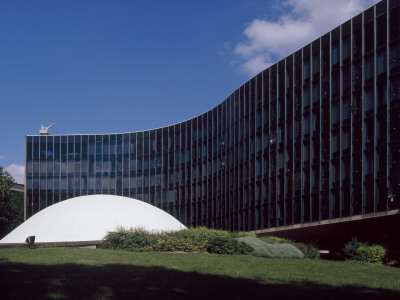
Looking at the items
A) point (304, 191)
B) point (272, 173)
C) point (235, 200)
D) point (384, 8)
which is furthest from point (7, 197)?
point (384, 8)

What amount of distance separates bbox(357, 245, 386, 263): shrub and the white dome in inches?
444

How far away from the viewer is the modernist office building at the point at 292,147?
1527 inches

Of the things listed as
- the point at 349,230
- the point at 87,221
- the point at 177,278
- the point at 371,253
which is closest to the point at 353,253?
the point at 371,253

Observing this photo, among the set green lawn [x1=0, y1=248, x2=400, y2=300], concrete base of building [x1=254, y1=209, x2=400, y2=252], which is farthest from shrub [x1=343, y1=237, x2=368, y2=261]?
green lawn [x1=0, y1=248, x2=400, y2=300]

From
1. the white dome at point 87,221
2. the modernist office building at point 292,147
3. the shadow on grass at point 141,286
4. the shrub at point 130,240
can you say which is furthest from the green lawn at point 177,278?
the modernist office building at point 292,147

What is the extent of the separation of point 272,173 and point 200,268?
98.1 feet

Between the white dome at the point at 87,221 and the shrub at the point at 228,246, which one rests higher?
the white dome at the point at 87,221

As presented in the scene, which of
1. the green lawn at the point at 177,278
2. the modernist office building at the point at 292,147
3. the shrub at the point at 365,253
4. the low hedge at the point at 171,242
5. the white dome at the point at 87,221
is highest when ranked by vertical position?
the modernist office building at the point at 292,147

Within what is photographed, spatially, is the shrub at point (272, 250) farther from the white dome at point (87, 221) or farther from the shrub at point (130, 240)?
the white dome at point (87, 221)

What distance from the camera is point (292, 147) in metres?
47.7

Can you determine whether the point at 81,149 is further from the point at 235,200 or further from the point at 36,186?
the point at 235,200

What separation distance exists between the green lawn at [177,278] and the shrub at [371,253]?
7.39m

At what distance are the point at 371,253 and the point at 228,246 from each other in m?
8.81

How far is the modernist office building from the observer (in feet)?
127
